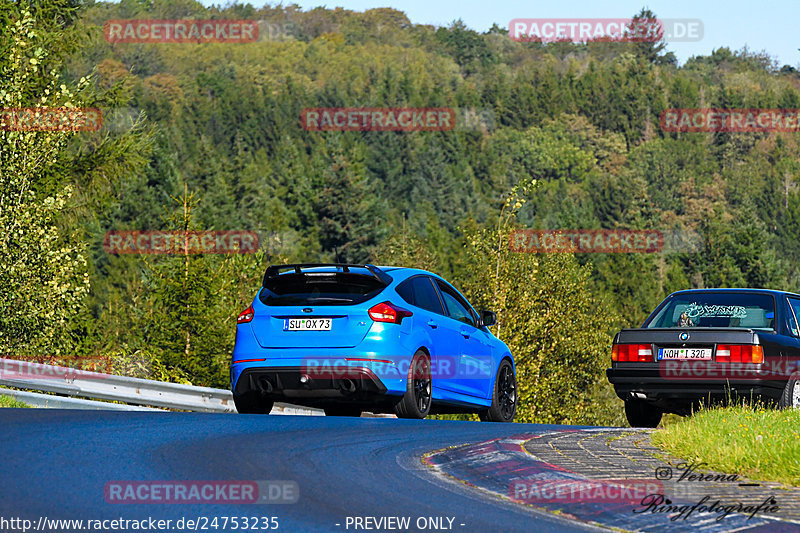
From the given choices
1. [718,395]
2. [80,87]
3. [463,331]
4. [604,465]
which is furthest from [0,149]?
[604,465]

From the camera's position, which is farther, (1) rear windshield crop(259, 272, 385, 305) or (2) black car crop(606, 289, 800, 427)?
(2) black car crop(606, 289, 800, 427)

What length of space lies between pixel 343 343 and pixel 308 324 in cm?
45

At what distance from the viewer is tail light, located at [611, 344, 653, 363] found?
13.8 meters

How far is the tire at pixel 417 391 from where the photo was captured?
41.1 feet

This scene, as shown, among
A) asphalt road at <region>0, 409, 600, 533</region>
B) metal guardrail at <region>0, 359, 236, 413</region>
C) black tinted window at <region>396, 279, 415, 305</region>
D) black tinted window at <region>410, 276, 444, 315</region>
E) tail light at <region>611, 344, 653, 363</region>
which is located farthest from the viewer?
A: tail light at <region>611, 344, 653, 363</region>

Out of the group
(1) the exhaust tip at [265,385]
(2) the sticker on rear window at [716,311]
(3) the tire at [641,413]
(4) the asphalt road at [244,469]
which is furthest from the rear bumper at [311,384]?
(2) the sticker on rear window at [716,311]

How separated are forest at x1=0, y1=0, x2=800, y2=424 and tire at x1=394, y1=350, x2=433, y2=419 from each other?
10.7m

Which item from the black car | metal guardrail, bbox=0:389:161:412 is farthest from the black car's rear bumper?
metal guardrail, bbox=0:389:161:412

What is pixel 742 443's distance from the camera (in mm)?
8641

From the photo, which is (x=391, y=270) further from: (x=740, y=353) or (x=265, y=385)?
(x=740, y=353)

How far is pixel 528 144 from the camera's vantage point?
186 m

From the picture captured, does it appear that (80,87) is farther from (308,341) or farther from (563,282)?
(563,282)

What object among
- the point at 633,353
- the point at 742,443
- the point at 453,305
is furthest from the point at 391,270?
the point at 742,443

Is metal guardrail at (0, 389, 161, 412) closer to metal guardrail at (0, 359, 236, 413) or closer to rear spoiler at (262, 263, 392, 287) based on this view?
metal guardrail at (0, 359, 236, 413)
